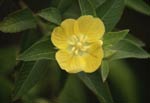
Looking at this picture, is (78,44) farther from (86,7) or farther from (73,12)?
(73,12)

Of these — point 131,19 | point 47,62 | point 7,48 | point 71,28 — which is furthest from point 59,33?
point 131,19

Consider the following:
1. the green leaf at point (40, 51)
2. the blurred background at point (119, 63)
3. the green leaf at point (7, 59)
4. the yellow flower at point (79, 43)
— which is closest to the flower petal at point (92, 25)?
the yellow flower at point (79, 43)

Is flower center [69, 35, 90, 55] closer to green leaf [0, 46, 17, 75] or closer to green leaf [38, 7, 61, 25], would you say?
green leaf [38, 7, 61, 25]

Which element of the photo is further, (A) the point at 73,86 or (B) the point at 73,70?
(A) the point at 73,86

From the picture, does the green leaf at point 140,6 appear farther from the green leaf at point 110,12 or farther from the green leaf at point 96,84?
the green leaf at point 96,84

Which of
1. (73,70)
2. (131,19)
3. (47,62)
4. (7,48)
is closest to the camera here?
(73,70)

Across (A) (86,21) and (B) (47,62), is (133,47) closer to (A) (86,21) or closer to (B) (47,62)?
(A) (86,21)

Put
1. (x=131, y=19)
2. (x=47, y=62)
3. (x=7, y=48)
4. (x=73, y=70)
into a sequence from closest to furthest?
(x=73, y=70)
(x=47, y=62)
(x=7, y=48)
(x=131, y=19)

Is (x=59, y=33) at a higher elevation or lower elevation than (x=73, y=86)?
higher
